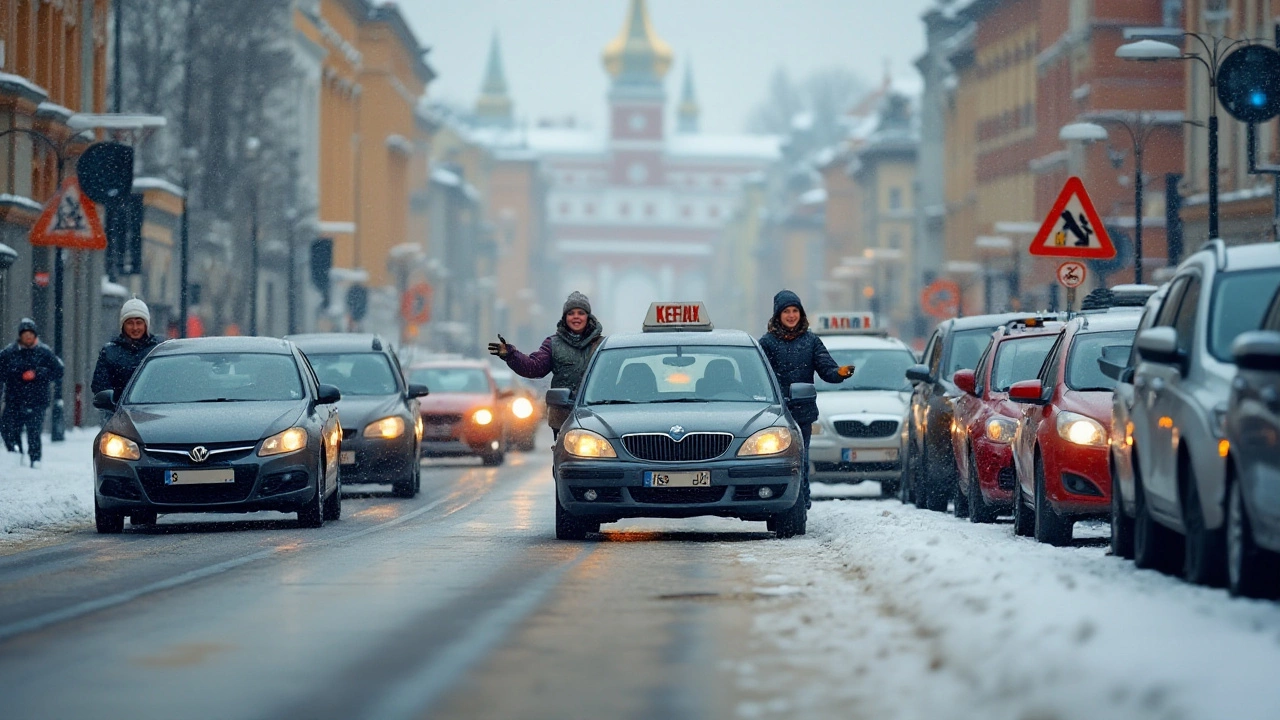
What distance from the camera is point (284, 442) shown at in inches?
814

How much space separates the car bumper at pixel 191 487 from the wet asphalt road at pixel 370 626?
1.32 ft

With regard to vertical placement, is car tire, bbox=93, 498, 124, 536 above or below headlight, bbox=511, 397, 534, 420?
below

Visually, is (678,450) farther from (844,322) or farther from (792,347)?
(844,322)

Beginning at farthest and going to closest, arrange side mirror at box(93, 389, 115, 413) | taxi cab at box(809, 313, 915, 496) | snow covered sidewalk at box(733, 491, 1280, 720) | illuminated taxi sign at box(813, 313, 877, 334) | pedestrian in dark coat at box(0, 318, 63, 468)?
illuminated taxi sign at box(813, 313, 877, 334), pedestrian in dark coat at box(0, 318, 63, 468), taxi cab at box(809, 313, 915, 496), side mirror at box(93, 389, 115, 413), snow covered sidewalk at box(733, 491, 1280, 720)

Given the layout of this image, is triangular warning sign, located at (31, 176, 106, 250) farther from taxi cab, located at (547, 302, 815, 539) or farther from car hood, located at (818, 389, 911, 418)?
taxi cab, located at (547, 302, 815, 539)

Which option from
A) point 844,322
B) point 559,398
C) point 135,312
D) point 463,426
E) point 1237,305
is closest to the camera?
point 1237,305

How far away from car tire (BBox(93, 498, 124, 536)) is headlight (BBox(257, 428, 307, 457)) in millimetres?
1170

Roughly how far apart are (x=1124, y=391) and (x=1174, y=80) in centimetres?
5646

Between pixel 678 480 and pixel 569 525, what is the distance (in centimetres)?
100

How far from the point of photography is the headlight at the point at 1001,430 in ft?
66.6

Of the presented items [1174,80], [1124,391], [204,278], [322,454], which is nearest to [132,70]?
[204,278]

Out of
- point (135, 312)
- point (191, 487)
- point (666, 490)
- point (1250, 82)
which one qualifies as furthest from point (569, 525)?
point (1250, 82)

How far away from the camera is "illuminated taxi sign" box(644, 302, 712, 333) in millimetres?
21750

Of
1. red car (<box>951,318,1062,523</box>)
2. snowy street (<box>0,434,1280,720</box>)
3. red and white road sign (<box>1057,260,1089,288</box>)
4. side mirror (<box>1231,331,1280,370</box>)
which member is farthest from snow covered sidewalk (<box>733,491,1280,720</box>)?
red and white road sign (<box>1057,260,1089,288</box>)
